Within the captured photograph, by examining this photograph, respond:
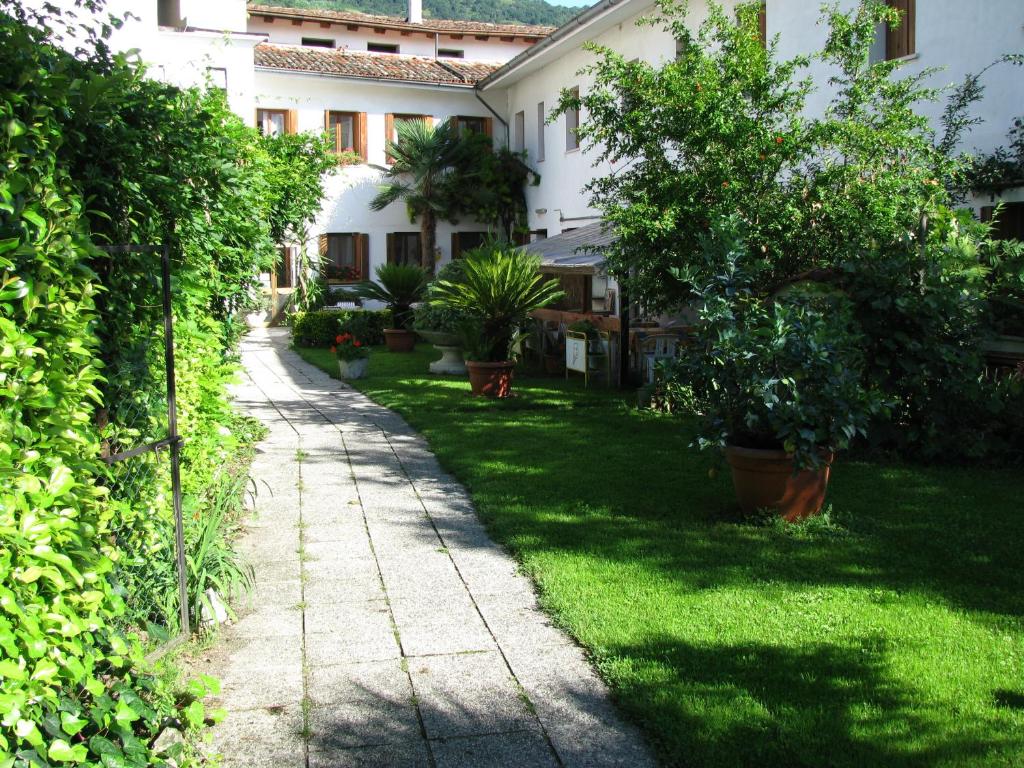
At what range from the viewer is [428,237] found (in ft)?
85.0

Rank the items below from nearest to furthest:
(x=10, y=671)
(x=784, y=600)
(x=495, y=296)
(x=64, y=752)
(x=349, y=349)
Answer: (x=10, y=671) → (x=64, y=752) → (x=784, y=600) → (x=495, y=296) → (x=349, y=349)

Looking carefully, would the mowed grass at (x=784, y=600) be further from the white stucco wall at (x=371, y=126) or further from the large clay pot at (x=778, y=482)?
the white stucco wall at (x=371, y=126)

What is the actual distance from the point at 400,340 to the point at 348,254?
824cm

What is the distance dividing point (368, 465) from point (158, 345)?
13.4 ft

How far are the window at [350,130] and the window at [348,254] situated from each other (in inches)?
86.0

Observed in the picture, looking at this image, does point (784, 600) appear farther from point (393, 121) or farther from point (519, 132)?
point (393, 121)

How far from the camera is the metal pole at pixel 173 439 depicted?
398 centimetres

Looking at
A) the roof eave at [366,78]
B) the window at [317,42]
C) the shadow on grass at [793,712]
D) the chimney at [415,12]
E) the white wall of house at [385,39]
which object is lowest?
the shadow on grass at [793,712]

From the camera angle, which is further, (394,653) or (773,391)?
(773,391)

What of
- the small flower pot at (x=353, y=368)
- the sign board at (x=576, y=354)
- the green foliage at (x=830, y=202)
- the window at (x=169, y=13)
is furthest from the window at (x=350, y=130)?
the green foliage at (x=830, y=202)

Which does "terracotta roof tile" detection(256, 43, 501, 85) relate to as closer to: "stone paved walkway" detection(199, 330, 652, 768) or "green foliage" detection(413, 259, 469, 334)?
"green foliage" detection(413, 259, 469, 334)

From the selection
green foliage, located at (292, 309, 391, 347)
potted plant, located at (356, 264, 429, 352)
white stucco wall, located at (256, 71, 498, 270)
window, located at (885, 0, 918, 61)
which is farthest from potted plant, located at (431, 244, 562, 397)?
white stucco wall, located at (256, 71, 498, 270)

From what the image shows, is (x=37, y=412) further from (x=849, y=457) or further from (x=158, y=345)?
(x=849, y=457)

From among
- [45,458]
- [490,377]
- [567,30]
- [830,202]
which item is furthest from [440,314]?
[45,458]
